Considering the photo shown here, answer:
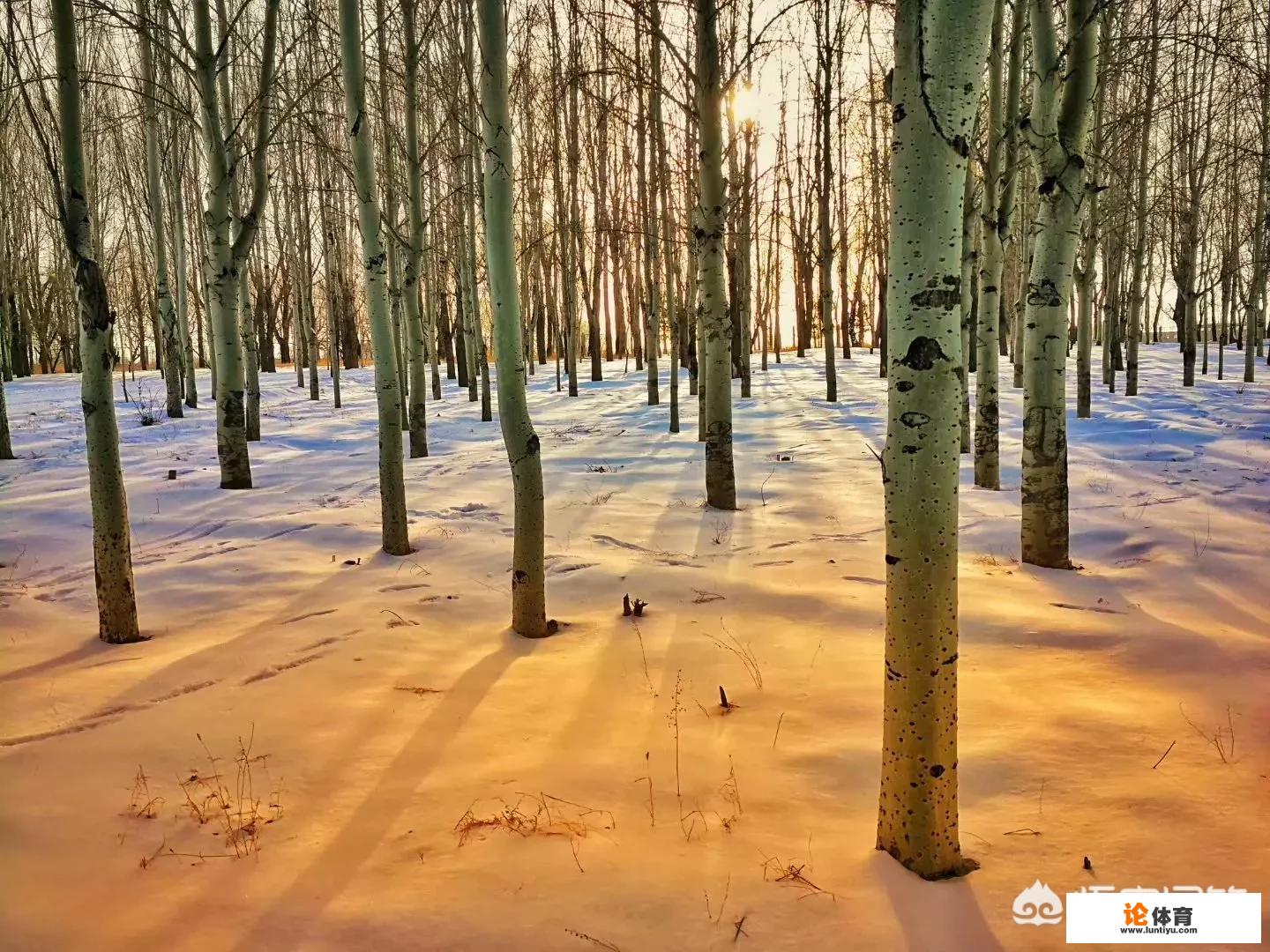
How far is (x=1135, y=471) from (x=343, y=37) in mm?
9254

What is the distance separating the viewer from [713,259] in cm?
725

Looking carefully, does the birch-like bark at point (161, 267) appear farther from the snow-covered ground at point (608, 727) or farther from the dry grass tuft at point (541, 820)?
the dry grass tuft at point (541, 820)

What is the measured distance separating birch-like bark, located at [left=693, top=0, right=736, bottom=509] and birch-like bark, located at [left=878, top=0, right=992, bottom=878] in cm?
499

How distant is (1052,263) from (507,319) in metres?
3.84

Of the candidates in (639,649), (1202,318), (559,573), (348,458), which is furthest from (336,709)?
(1202,318)

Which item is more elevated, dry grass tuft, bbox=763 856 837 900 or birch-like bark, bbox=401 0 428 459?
birch-like bark, bbox=401 0 428 459

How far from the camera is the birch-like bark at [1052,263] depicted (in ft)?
16.9

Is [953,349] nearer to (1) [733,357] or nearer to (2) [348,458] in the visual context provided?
(2) [348,458]

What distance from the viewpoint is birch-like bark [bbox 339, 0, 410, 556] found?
19.0 feet

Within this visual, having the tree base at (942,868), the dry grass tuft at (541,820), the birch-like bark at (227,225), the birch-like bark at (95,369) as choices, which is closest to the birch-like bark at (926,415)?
the tree base at (942,868)
